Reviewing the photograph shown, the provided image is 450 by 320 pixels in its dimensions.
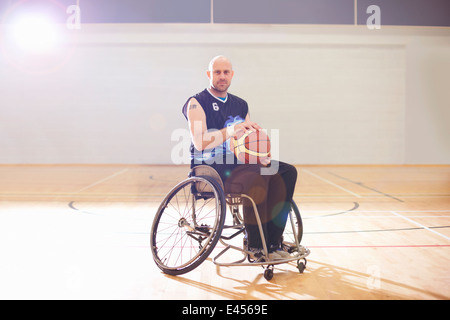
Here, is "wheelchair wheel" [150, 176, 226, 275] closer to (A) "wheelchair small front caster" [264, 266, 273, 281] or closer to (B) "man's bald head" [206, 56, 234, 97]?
(A) "wheelchair small front caster" [264, 266, 273, 281]

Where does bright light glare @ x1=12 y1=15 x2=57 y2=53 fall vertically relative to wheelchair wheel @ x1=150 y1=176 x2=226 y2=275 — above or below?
above

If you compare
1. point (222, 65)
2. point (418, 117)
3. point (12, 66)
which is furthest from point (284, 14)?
point (222, 65)

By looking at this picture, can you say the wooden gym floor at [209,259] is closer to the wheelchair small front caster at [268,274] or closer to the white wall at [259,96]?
the wheelchair small front caster at [268,274]

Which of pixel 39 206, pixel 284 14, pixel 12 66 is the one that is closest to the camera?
pixel 39 206

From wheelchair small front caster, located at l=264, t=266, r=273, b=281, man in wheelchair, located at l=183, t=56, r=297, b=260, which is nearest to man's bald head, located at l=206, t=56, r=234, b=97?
man in wheelchair, located at l=183, t=56, r=297, b=260

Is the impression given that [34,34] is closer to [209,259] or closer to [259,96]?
[259,96]

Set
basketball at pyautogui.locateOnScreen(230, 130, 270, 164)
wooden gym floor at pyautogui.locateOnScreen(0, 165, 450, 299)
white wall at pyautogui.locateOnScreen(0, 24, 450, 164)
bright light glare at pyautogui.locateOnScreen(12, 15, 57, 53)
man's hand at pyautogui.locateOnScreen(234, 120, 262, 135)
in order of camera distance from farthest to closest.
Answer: white wall at pyautogui.locateOnScreen(0, 24, 450, 164), bright light glare at pyautogui.locateOnScreen(12, 15, 57, 53), basketball at pyautogui.locateOnScreen(230, 130, 270, 164), man's hand at pyautogui.locateOnScreen(234, 120, 262, 135), wooden gym floor at pyautogui.locateOnScreen(0, 165, 450, 299)

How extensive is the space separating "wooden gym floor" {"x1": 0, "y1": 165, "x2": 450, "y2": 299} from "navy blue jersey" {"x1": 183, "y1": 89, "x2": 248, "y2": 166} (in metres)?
0.56

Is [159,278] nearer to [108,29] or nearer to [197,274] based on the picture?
[197,274]

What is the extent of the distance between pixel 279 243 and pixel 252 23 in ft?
23.8

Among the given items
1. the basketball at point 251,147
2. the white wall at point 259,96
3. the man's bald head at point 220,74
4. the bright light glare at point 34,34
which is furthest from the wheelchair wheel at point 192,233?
the bright light glare at point 34,34

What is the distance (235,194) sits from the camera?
2207 millimetres

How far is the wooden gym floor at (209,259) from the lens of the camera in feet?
6.65

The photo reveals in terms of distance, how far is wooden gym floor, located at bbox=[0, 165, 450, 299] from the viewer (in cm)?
203
